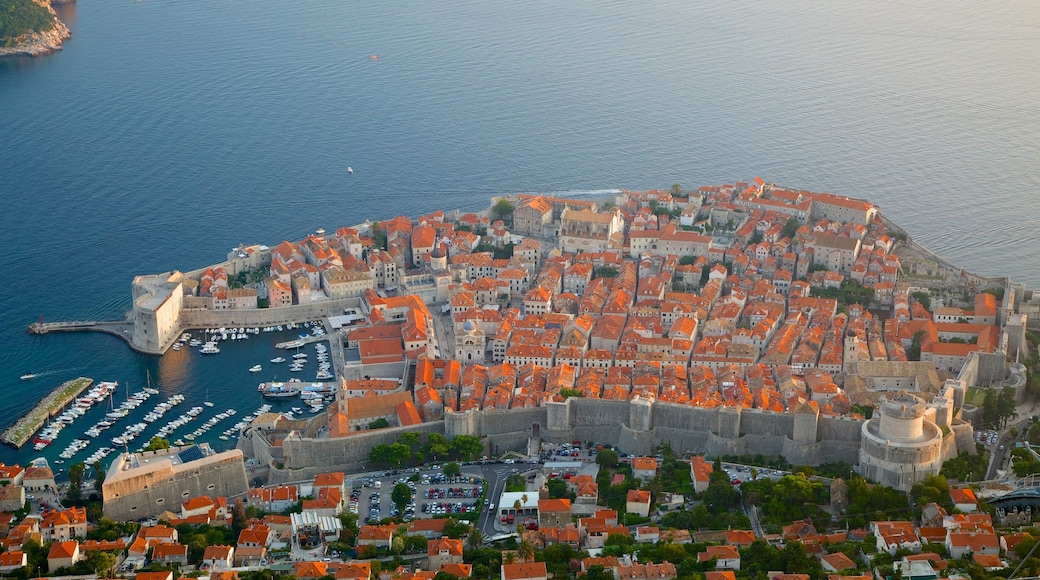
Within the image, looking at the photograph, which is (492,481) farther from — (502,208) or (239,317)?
(502,208)

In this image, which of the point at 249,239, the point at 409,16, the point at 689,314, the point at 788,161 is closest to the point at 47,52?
the point at 409,16

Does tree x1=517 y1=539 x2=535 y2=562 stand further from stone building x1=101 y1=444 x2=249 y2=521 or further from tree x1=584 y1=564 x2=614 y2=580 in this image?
stone building x1=101 y1=444 x2=249 y2=521

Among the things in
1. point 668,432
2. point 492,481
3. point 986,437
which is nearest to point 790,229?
point 986,437

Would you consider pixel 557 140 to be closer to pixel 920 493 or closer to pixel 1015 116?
pixel 1015 116

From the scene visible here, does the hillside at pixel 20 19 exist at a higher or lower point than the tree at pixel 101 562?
higher

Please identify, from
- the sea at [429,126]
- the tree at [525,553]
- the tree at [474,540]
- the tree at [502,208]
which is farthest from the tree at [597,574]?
the tree at [502,208]

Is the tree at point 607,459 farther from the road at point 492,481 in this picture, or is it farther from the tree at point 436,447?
the tree at point 436,447

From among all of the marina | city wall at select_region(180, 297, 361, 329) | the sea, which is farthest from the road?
city wall at select_region(180, 297, 361, 329)
